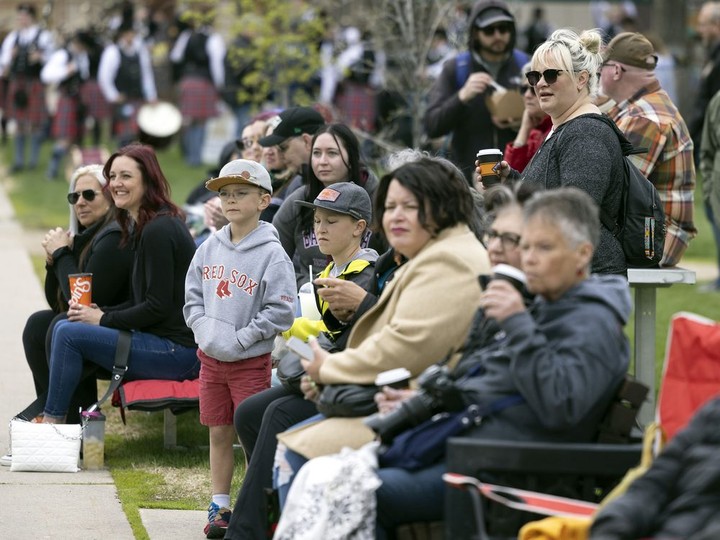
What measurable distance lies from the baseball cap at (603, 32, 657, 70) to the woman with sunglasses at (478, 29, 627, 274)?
103 centimetres

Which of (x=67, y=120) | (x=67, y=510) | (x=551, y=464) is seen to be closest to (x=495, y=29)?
(x=67, y=510)

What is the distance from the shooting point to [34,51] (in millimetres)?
21188

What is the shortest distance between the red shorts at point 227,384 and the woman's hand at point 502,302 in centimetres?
198

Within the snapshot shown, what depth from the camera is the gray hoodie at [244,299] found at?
568cm

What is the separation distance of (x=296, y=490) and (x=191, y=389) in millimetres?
2584

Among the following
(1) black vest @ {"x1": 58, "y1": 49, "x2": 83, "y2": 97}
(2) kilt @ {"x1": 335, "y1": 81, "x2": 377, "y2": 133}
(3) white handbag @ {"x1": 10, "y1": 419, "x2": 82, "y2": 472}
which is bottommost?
(3) white handbag @ {"x1": 10, "y1": 419, "x2": 82, "y2": 472}

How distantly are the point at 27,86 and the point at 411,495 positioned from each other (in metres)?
18.5

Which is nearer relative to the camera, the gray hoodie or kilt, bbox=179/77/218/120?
the gray hoodie

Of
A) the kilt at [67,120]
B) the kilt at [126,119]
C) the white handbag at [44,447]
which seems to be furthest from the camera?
the kilt at [126,119]

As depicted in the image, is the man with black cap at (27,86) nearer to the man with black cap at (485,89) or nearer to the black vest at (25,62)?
the black vest at (25,62)

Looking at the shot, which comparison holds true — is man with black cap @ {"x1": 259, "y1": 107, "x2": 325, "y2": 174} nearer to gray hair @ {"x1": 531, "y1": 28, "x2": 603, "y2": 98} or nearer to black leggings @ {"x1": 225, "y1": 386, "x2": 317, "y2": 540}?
gray hair @ {"x1": 531, "y1": 28, "x2": 603, "y2": 98}

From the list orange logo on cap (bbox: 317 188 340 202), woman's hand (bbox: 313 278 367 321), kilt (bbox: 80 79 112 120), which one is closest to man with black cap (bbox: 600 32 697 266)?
orange logo on cap (bbox: 317 188 340 202)

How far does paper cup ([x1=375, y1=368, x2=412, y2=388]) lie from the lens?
4.29 meters

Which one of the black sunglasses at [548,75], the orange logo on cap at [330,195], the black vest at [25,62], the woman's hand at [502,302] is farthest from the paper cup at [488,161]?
the black vest at [25,62]
